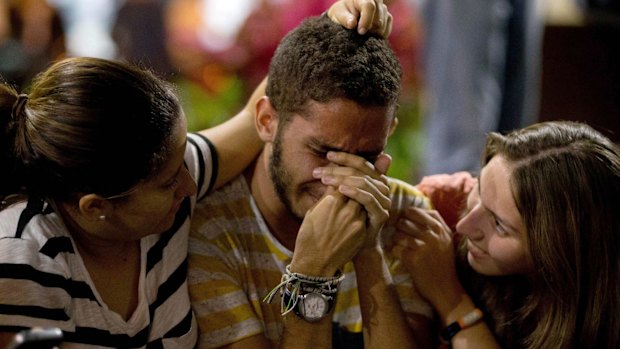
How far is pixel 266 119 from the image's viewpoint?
1.92 metres

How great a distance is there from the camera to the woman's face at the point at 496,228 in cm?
185

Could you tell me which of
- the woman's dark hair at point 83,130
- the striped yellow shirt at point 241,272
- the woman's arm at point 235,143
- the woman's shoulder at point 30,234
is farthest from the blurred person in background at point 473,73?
the woman's shoulder at point 30,234

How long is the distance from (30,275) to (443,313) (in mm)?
886

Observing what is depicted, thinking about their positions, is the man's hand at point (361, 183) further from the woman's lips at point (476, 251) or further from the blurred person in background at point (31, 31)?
the blurred person in background at point (31, 31)

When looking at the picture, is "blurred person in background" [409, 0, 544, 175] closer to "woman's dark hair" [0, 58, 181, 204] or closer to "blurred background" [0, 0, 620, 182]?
"blurred background" [0, 0, 620, 182]

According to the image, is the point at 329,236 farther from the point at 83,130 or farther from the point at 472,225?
the point at 83,130

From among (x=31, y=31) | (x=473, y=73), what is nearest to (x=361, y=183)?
(x=473, y=73)

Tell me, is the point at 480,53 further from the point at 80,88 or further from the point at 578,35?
the point at 80,88

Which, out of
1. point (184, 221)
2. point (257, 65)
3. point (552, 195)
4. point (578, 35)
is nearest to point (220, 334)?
point (184, 221)

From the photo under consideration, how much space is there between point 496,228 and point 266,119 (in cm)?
53

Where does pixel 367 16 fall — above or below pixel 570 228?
above

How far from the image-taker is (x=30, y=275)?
1.50m

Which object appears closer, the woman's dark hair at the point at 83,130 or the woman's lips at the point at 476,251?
the woman's dark hair at the point at 83,130

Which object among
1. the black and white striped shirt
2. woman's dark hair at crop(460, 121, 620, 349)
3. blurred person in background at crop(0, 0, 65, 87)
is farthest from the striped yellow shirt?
blurred person in background at crop(0, 0, 65, 87)
